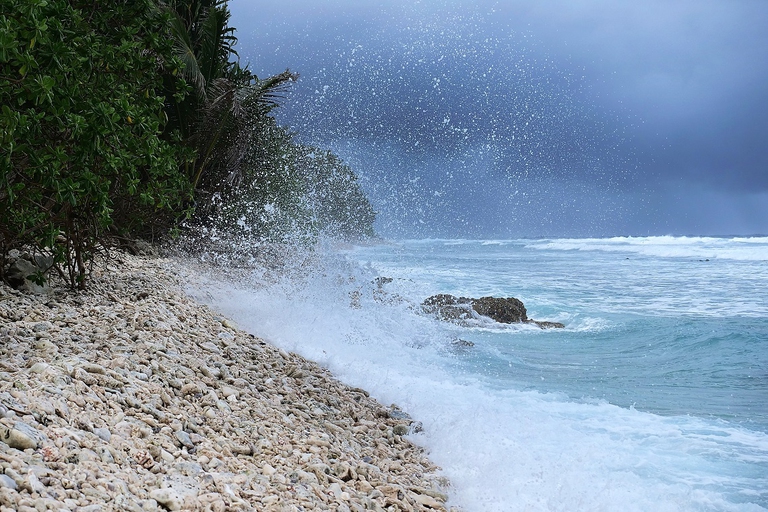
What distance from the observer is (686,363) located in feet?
33.1

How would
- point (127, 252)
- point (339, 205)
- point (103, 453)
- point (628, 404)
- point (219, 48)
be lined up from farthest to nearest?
point (339, 205) → point (219, 48) → point (127, 252) → point (628, 404) → point (103, 453)

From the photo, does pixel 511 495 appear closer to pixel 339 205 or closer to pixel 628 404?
pixel 628 404

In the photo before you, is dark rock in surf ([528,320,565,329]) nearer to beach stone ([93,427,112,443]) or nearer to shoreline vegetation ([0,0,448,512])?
shoreline vegetation ([0,0,448,512])

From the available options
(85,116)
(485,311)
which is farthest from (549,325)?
(85,116)

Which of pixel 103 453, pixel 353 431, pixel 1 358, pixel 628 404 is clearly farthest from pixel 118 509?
pixel 628 404

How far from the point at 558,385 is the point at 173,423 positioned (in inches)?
215

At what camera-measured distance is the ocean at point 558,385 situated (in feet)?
14.1

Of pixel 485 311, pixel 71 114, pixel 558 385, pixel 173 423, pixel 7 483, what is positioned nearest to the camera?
pixel 7 483

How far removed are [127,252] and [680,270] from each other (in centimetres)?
2615

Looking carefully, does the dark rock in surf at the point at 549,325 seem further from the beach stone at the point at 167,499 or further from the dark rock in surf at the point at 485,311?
the beach stone at the point at 167,499

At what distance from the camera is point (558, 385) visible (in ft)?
25.3

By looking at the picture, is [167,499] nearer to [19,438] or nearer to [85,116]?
[19,438]

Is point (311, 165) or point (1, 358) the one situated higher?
point (311, 165)

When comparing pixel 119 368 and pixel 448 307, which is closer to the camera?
pixel 119 368
